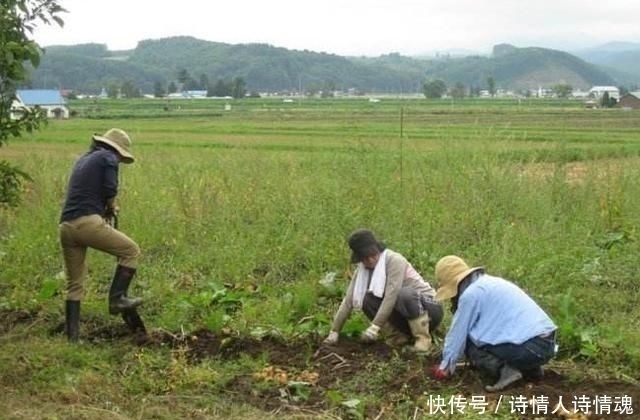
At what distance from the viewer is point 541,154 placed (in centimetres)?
1132

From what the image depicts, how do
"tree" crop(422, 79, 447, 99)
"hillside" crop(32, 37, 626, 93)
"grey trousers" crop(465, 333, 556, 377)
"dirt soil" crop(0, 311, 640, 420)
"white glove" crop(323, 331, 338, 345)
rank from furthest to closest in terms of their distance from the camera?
"hillside" crop(32, 37, 626, 93), "tree" crop(422, 79, 447, 99), "white glove" crop(323, 331, 338, 345), "grey trousers" crop(465, 333, 556, 377), "dirt soil" crop(0, 311, 640, 420)

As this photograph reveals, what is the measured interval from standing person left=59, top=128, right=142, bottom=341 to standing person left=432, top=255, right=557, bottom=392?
9.04ft

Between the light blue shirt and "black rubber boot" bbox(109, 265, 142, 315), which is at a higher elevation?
the light blue shirt

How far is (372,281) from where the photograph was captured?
19.9 ft

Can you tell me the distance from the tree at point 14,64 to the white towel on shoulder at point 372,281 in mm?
2579

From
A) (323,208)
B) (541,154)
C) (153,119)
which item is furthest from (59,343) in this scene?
(153,119)

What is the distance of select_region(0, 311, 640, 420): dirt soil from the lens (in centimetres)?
491

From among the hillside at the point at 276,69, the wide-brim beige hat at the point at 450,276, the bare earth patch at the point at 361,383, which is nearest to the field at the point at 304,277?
the bare earth patch at the point at 361,383

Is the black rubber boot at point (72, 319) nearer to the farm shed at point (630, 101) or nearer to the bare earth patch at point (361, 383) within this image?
the bare earth patch at point (361, 383)

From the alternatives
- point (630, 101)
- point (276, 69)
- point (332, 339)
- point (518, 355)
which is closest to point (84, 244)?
point (332, 339)

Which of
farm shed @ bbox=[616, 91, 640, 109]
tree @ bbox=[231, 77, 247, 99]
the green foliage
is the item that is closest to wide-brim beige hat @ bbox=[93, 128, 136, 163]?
the green foliage

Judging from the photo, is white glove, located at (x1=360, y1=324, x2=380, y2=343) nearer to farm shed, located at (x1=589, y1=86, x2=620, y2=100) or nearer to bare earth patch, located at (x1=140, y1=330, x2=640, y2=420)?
bare earth patch, located at (x1=140, y1=330, x2=640, y2=420)

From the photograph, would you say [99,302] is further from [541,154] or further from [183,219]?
[541,154]

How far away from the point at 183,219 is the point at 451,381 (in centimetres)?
515
